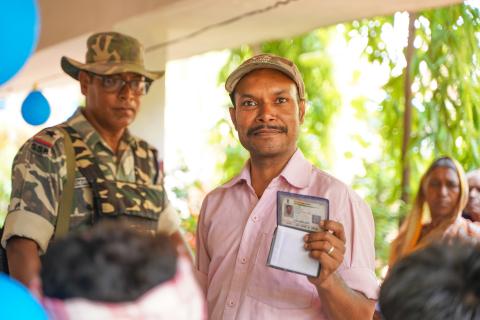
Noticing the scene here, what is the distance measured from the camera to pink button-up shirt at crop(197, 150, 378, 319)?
2.14 m

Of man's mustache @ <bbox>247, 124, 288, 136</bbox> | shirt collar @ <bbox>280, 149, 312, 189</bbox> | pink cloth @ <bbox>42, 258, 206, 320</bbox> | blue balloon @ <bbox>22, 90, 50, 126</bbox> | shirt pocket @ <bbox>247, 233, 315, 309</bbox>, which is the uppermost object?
blue balloon @ <bbox>22, 90, 50, 126</bbox>

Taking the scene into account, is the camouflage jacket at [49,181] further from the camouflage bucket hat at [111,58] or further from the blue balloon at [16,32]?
the blue balloon at [16,32]

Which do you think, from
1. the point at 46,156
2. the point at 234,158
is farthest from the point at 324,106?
the point at 46,156

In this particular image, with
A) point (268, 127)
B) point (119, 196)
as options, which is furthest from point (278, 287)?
point (119, 196)

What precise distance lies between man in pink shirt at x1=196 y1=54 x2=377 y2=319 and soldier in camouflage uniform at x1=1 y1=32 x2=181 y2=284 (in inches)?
10.5

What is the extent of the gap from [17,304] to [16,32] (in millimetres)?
353

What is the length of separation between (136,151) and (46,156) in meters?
0.44

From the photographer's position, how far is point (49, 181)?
272 cm

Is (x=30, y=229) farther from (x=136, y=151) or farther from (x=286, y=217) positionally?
(x=286, y=217)

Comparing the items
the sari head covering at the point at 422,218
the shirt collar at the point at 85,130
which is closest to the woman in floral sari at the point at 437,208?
the sari head covering at the point at 422,218

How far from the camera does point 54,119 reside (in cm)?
991

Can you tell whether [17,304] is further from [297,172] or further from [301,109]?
[301,109]

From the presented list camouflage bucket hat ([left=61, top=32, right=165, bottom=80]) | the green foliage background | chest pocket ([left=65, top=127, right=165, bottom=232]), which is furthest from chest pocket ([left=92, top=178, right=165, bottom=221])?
the green foliage background

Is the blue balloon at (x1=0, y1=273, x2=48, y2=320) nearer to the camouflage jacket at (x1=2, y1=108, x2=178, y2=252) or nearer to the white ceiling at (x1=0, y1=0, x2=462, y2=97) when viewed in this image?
the camouflage jacket at (x1=2, y1=108, x2=178, y2=252)
